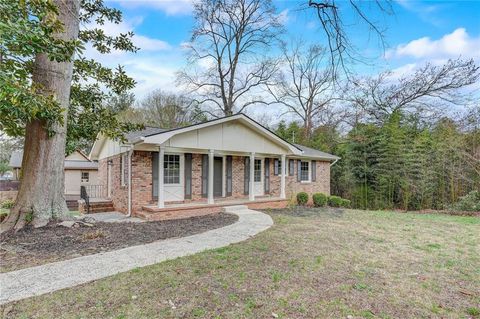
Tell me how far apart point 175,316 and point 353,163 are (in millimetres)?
16315

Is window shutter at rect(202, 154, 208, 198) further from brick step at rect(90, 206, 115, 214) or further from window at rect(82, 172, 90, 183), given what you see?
window at rect(82, 172, 90, 183)

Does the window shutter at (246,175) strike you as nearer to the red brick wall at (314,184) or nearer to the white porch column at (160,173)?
the red brick wall at (314,184)

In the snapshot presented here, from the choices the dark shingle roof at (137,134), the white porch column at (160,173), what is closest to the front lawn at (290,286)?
the white porch column at (160,173)

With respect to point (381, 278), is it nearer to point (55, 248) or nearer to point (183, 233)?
point (183, 233)

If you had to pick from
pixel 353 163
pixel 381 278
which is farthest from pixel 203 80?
pixel 381 278

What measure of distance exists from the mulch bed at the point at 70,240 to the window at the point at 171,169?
10.4 ft

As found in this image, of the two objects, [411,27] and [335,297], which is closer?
[335,297]

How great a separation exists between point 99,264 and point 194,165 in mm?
7029

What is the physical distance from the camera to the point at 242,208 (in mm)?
10906

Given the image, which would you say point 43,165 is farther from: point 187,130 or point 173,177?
point 173,177

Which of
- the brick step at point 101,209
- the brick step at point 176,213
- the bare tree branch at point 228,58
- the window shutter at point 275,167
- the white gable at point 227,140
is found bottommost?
the brick step at point 101,209

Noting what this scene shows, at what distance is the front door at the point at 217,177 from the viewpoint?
12.2 m

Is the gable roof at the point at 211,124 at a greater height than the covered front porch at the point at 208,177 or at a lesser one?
greater

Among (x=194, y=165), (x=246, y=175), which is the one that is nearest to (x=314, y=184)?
(x=246, y=175)
